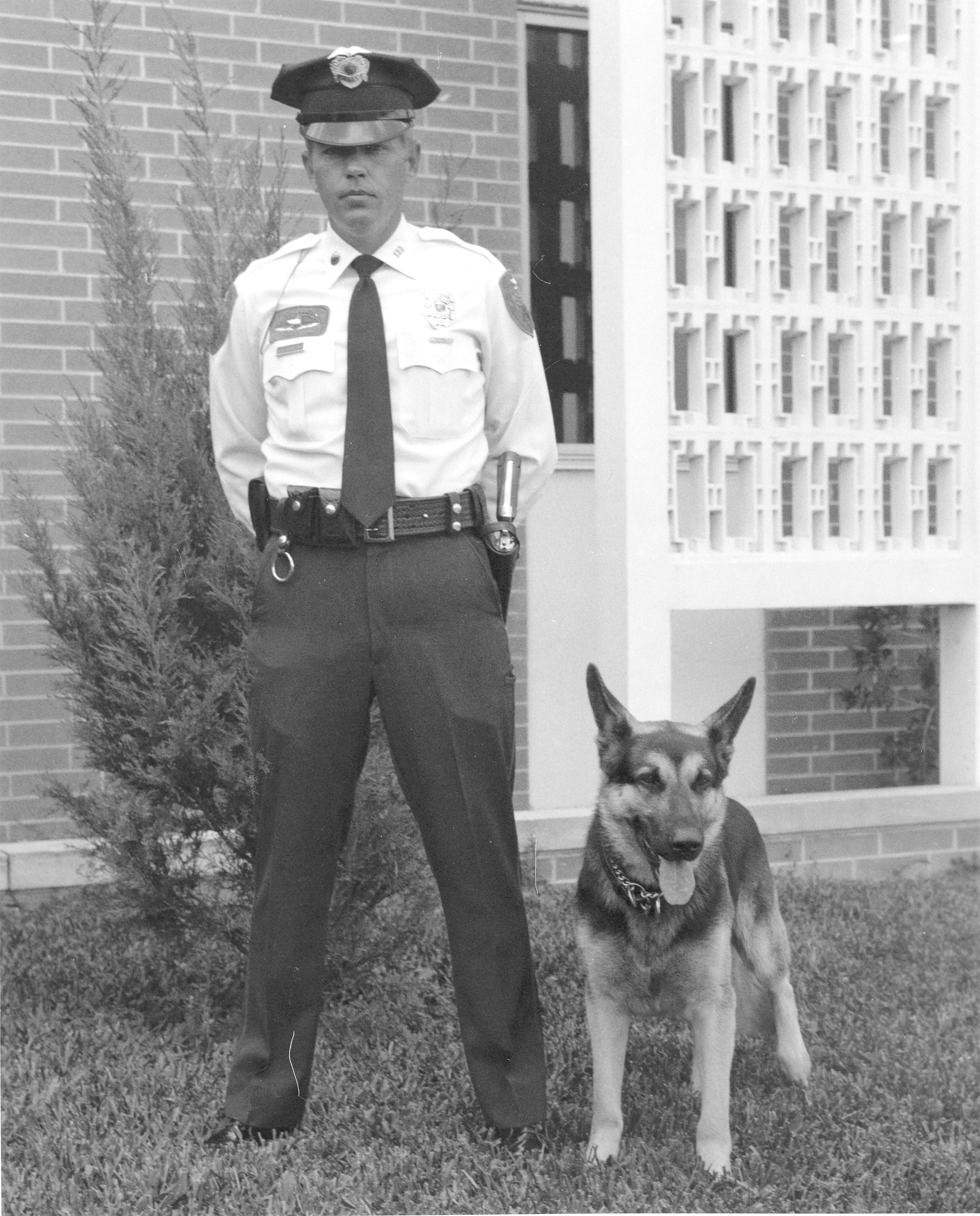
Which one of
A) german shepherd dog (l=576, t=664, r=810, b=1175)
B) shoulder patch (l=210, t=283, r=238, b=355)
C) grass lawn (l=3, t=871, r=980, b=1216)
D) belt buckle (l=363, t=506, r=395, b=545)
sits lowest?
grass lawn (l=3, t=871, r=980, b=1216)

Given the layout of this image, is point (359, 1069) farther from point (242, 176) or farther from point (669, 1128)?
point (242, 176)

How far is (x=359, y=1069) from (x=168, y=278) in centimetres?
292

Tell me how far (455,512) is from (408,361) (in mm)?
347

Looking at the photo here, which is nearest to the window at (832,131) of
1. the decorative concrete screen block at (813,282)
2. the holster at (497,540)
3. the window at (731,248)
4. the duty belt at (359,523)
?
the decorative concrete screen block at (813,282)

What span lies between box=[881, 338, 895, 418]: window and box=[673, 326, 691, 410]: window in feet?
2.27

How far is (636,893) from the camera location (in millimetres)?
3203

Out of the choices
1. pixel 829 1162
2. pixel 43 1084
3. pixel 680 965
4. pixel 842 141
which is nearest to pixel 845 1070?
pixel 829 1162

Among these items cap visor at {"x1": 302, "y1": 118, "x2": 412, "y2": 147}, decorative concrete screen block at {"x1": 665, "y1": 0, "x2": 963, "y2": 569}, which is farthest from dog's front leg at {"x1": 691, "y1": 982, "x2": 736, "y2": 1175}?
cap visor at {"x1": 302, "y1": 118, "x2": 412, "y2": 147}

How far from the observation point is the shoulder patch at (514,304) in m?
3.28

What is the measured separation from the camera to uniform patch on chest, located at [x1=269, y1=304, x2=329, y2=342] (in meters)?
3.15

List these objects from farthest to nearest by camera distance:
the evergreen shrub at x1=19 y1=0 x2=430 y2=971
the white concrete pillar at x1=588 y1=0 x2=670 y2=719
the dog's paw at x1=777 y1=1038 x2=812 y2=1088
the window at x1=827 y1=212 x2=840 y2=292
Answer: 1. the window at x1=827 y1=212 x2=840 y2=292
2. the white concrete pillar at x1=588 y1=0 x2=670 y2=719
3. the evergreen shrub at x1=19 y1=0 x2=430 y2=971
4. the dog's paw at x1=777 y1=1038 x2=812 y2=1088

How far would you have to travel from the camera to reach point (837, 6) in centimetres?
488

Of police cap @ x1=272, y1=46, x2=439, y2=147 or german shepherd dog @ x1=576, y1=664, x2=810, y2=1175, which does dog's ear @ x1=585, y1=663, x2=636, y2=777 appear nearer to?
german shepherd dog @ x1=576, y1=664, x2=810, y2=1175

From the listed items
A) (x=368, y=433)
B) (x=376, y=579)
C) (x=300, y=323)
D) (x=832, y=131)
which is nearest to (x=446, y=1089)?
(x=376, y=579)
